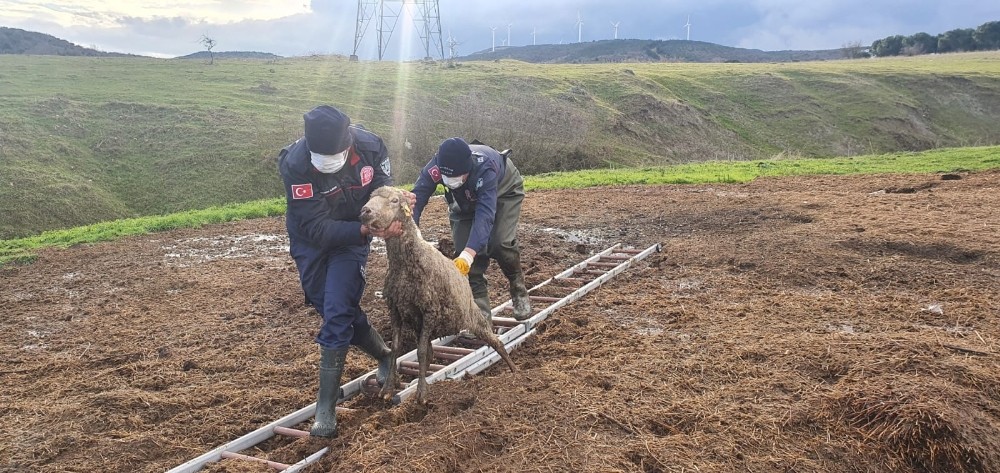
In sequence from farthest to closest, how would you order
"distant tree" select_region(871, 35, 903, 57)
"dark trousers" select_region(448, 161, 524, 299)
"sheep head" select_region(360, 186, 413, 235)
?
"distant tree" select_region(871, 35, 903, 57) → "dark trousers" select_region(448, 161, 524, 299) → "sheep head" select_region(360, 186, 413, 235)

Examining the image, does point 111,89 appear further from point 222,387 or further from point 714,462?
point 714,462

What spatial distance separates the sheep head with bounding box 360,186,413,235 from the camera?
511 centimetres

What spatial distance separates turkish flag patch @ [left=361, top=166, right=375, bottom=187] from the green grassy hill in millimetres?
21572

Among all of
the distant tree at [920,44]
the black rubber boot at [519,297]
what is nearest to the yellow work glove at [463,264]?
the black rubber boot at [519,297]

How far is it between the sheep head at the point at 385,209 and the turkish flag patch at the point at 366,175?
A: 1.26ft

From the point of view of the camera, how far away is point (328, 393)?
5.55 metres

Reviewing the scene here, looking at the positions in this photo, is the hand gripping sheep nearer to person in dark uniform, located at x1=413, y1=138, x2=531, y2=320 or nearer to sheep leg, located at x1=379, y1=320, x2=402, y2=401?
sheep leg, located at x1=379, y1=320, x2=402, y2=401

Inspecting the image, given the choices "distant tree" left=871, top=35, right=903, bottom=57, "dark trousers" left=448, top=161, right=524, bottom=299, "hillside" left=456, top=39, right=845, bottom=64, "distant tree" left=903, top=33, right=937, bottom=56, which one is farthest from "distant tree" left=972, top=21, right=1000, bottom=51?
"dark trousers" left=448, top=161, right=524, bottom=299

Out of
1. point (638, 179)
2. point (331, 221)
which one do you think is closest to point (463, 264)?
point (331, 221)

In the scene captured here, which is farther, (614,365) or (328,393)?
(614,365)

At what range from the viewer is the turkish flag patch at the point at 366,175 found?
5707 mm

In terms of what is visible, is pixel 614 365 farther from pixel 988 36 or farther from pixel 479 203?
pixel 988 36

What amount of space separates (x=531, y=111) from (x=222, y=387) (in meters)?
35.3

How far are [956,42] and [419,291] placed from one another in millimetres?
133227
